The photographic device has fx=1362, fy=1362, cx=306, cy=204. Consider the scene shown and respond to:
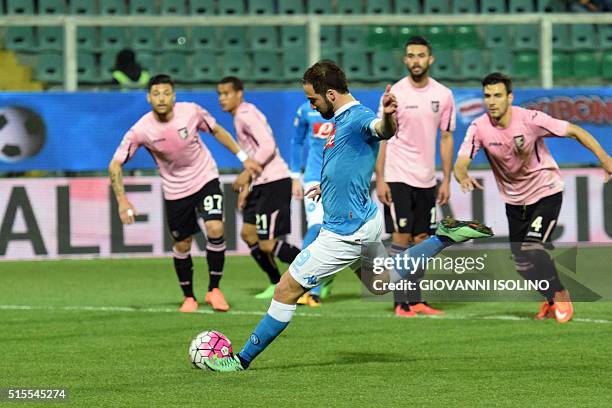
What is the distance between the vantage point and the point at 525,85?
1919cm

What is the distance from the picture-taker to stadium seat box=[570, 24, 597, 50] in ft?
67.4

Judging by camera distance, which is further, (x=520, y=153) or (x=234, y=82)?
(x=234, y=82)

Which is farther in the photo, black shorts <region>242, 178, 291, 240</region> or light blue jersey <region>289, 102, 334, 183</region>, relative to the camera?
black shorts <region>242, 178, 291, 240</region>

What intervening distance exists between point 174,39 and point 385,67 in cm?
306

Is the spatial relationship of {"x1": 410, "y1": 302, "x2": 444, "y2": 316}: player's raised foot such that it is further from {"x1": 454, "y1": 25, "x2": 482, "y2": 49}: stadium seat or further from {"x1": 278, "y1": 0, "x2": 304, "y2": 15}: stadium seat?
{"x1": 278, "y1": 0, "x2": 304, "y2": 15}: stadium seat

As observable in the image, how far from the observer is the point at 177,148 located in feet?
39.6

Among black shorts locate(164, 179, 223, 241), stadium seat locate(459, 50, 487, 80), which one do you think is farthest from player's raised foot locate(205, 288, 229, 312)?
stadium seat locate(459, 50, 487, 80)

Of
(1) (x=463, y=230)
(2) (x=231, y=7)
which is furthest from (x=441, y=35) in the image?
(1) (x=463, y=230)

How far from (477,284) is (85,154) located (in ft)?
18.9

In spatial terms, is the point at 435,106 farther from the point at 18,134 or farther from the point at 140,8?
the point at 140,8

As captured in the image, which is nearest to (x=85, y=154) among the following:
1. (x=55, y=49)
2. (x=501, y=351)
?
(x=55, y=49)

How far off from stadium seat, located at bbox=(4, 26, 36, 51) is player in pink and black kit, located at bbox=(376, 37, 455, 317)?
7.79 m

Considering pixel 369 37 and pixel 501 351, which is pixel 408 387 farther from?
pixel 369 37

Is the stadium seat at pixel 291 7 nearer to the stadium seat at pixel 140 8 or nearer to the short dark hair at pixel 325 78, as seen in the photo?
the stadium seat at pixel 140 8
